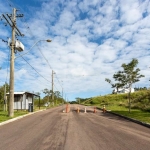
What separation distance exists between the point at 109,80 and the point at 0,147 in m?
23.4

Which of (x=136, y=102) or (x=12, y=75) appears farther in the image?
(x=136, y=102)

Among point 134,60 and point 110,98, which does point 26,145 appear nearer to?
point 134,60

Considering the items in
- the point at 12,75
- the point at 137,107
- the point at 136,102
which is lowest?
the point at 137,107

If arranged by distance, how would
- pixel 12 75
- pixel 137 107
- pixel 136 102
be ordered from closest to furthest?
1. pixel 12 75
2. pixel 137 107
3. pixel 136 102

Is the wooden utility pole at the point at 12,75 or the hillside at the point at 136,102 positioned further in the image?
the hillside at the point at 136,102

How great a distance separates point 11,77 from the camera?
22328 mm

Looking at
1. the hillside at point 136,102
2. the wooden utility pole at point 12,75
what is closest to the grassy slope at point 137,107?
the hillside at point 136,102

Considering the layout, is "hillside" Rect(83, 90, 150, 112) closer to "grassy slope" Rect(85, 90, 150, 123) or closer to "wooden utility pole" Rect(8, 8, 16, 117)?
"grassy slope" Rect(85, 90, 150, 123)

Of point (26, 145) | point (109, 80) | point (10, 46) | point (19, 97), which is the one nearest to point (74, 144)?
point (26, 145)

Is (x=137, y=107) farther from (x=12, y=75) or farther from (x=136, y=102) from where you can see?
(x=12, y=75)

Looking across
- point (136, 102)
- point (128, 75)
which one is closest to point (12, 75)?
point (128, 75)

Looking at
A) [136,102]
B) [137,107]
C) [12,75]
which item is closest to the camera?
[12,75]

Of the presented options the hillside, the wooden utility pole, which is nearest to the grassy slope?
the hillside

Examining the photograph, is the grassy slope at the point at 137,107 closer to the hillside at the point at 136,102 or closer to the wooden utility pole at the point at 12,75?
the hillside at the point at 136,102
